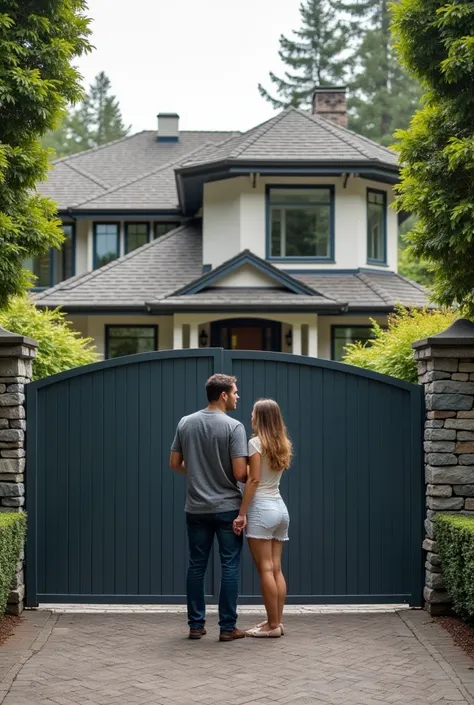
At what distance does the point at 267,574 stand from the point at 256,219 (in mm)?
14975

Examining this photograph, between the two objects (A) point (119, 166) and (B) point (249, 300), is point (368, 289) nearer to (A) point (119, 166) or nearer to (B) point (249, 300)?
(B) point (249, 300)

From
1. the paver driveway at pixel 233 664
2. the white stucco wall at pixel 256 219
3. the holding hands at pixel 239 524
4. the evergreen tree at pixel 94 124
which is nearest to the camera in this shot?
the paver driveway at pixel 233 664

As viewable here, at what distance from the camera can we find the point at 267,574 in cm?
702

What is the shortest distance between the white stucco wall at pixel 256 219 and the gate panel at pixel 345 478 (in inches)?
515

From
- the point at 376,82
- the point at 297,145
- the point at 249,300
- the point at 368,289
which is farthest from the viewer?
the point at 376,82

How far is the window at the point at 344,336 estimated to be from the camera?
69.7 ft

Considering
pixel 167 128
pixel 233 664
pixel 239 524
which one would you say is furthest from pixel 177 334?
pixel 233 664

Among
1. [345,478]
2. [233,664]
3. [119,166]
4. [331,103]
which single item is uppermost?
[331,103]

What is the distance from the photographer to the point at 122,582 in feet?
26.9

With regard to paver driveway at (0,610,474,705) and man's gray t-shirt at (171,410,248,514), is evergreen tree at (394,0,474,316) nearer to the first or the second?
man's gray t-shirt at (171,410,248,514)

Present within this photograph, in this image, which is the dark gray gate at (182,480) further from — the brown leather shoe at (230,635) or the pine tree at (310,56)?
the pine tree at (310,56)

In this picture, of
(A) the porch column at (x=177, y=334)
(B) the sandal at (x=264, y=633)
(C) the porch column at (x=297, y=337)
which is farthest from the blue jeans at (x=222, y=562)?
(A) the porch column at (x=177, y=334)

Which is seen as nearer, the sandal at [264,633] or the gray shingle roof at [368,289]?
the sandal at [264,633]

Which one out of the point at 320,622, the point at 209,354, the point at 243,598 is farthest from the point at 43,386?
the point at 320,622
